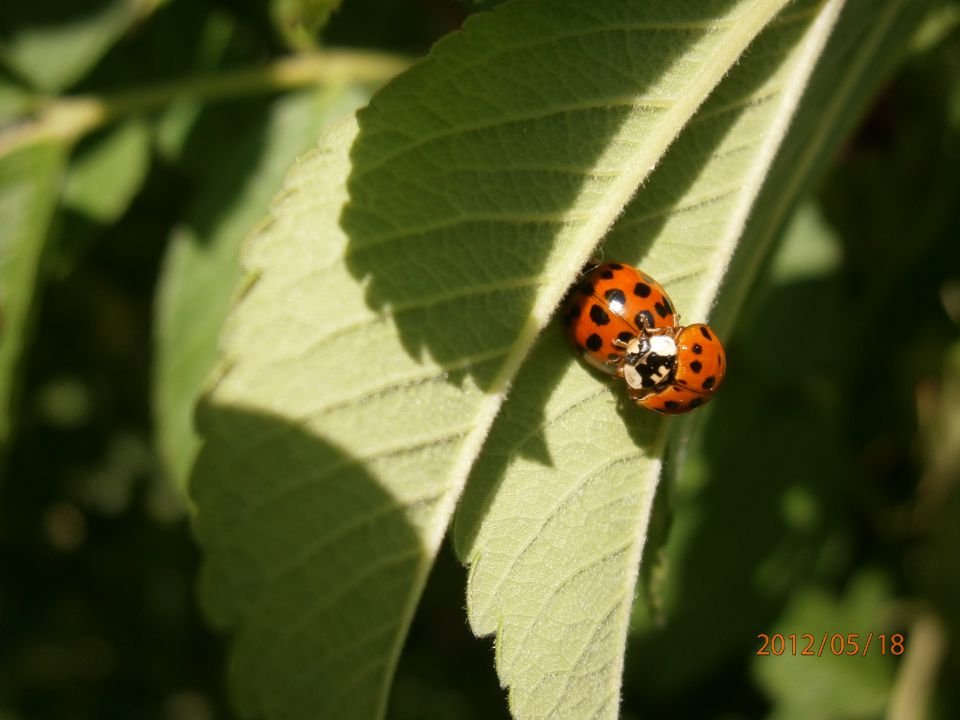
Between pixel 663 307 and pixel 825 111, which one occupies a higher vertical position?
pixel 825 111

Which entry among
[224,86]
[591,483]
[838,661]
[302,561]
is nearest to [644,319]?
[591,483]

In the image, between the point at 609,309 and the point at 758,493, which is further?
the point at 758,493

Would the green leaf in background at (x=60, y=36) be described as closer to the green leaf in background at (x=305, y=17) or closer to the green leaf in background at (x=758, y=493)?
the green leaf in background at (x=305, y=17)

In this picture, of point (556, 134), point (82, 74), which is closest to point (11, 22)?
point (82, 74)

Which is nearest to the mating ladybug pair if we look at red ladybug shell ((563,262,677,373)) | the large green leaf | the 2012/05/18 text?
red ladybug shell ((563,262,677,373))

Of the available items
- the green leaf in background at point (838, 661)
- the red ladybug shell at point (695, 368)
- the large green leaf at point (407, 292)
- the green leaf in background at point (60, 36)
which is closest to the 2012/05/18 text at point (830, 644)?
the green leaf in background at point (838, 661)

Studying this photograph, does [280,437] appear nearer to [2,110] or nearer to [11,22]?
[2,110]

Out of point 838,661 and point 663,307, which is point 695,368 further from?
point 838,661
